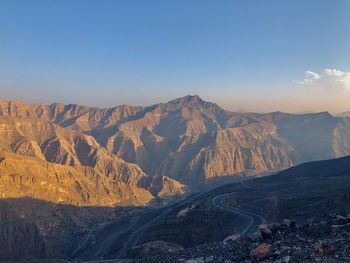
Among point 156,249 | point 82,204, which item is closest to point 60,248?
point 82,204

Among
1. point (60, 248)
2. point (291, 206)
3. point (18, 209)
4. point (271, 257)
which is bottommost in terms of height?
point (60, 248)

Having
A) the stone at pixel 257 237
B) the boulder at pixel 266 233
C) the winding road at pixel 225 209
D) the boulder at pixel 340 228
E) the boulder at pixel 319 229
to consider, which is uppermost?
the boulder at pixel 340 228

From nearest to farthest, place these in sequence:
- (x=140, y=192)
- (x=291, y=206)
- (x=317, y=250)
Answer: (x=317, y=250)
(x=291, y=206)
(x=140, y=192)

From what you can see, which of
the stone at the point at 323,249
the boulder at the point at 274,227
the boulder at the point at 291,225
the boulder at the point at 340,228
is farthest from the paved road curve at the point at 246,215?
the stone at the point at 323,249

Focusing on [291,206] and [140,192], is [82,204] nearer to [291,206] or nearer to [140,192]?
[140,192]

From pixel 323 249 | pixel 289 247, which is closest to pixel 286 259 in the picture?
pixel 323 249

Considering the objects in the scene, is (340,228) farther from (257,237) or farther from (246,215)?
(246,215)

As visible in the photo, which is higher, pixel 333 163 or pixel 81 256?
pixel 333 163

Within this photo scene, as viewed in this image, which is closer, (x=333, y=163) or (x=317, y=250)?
(x=317, y=250)

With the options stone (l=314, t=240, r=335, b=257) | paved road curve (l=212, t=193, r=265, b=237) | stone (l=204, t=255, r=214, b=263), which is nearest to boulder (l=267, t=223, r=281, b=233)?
stone (l=204, t=255, r=214, b=263)

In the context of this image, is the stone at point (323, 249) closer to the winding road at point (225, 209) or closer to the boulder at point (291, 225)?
the boulder at point (291, 225)
